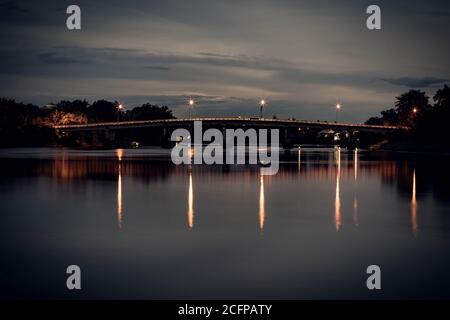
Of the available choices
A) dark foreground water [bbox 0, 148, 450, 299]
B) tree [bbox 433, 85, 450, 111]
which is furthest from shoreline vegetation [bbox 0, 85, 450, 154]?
dark foreground water [bbox 0, 148, 450, 299]

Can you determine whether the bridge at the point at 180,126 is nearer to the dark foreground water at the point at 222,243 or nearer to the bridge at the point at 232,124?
the bridge at the point at 232,124

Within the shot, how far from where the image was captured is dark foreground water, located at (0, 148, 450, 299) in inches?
548

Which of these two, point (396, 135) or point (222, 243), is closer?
point (222, 243)

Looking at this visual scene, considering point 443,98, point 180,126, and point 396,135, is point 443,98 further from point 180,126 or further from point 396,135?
point 180,126

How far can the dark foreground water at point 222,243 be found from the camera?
45.7 feet

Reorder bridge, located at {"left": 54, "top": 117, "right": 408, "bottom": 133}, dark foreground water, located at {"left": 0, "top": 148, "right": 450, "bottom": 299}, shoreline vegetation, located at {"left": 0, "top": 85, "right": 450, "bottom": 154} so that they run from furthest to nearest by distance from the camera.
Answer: bridge, located at {"left": 54, "top": 117, "right": 408, "bottom": 133} < shoreline vegetation, located at {"left": 0, "top": 85, "right": 450, "bottom": 154} < dark foreground water, located at {"left": 0, "top": 148, "right": 450, "bottom": 299}

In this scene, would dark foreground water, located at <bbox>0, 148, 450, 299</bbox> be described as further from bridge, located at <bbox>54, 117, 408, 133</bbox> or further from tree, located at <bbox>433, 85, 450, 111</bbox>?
bridge, located at <bbox>54, 117, 408, 133</bbox>

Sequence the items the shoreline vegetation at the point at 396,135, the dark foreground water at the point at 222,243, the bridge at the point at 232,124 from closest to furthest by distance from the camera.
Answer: the dark foreground water at the point at 222,243 < the shoreline vegetation at the point at 396,135 < the bridge at the point at 232,124

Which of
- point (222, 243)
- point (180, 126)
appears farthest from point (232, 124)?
point (222, 243)

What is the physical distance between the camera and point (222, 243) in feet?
63.1

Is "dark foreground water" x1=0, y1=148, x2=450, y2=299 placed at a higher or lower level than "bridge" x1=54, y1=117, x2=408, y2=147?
lower

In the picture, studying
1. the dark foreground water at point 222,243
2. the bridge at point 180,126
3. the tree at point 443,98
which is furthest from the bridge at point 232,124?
the dark foreground water at point 222,243

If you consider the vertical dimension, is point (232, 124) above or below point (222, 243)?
above
